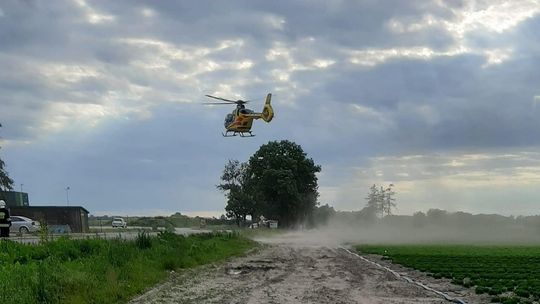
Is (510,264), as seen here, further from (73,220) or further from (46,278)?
(73,220)

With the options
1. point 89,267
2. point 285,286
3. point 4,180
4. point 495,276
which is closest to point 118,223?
point 4,180

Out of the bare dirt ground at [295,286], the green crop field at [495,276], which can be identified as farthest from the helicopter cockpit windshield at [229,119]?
the bare dirt ground at [295,286]

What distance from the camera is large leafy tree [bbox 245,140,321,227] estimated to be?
96.8 meters

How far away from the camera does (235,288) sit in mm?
16844

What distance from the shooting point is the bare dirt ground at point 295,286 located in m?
14.8

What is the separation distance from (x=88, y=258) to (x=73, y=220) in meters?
38.9

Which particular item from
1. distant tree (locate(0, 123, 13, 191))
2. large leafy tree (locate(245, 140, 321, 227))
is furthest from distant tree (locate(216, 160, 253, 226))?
distant tree (locate(0, 123, 13, 191))

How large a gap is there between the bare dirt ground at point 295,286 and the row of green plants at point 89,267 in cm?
71

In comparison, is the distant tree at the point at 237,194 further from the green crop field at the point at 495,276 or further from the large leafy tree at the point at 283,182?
the green crop field at the point at 495,276

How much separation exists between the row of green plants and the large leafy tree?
2708 inches

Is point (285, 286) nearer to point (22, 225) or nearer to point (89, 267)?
point (89, 267)

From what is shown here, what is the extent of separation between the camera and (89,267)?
53.2 ft

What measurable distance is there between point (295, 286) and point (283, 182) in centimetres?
7782

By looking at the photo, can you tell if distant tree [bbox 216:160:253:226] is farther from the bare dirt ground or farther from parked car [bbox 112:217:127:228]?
the bare dirt ground
